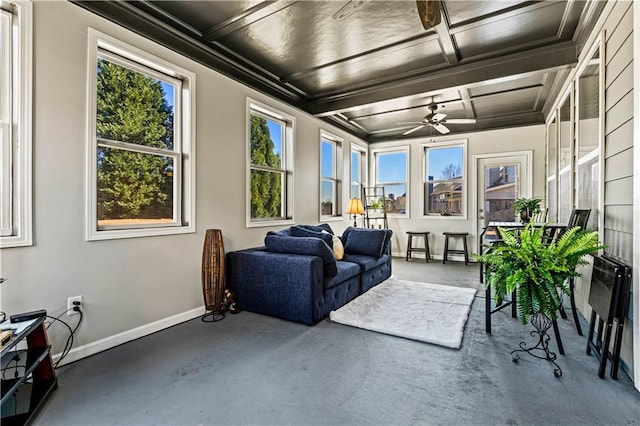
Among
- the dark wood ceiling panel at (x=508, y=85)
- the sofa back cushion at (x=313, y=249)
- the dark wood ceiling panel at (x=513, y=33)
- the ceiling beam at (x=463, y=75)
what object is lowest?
the sofa back cushion at (x=313, y=249)

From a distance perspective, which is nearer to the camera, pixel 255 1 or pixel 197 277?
pixel 255 1

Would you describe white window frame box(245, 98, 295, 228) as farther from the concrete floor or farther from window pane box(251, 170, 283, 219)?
the concrete floor

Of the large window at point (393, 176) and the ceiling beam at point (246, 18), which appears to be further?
the large window at point (393, 176)

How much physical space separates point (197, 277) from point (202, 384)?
1.45 metres

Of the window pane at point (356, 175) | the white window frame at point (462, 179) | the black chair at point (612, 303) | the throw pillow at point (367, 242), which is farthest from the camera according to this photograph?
the window pane at point (356, 175)

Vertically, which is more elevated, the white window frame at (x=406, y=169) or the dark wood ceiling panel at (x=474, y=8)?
the dark wood ceiling panel at (x=474, y=8)

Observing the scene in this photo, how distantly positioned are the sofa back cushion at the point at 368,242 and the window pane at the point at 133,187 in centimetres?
245

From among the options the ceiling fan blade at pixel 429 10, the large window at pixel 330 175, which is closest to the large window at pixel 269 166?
the large window at pixel 330 175

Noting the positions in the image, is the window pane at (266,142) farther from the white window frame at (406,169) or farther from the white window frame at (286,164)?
the white window frame at (406,169)

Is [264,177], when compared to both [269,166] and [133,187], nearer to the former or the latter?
[269,166]

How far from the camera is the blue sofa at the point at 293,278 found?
2957 mm

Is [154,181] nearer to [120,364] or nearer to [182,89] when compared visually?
[182,89]

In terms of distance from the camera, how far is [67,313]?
88.8 inches

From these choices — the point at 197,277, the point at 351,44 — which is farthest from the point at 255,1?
the point at 197,277
